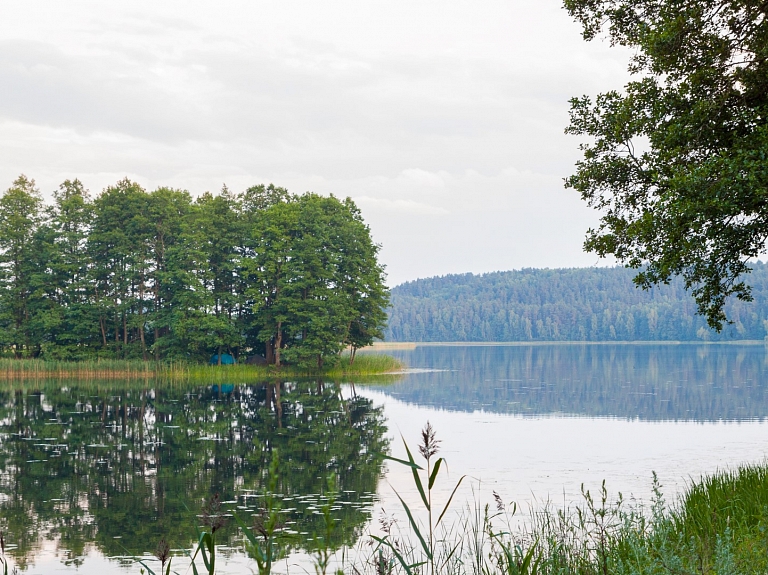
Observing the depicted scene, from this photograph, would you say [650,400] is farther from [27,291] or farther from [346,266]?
[27,291]

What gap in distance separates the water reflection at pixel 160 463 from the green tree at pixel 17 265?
24848 millimetres

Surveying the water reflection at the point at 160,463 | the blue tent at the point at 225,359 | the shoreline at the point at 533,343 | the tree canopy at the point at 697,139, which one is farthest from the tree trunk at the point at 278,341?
the shoreline at the point at 533,343

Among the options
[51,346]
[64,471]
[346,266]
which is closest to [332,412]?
[64,471]

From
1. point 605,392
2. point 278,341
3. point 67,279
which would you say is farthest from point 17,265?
point 605,392

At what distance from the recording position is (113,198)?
2489 inches

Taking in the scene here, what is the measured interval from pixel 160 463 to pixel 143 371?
34331mm

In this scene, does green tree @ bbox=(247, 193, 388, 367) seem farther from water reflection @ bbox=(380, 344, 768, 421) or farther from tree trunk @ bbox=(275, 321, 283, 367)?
water reflection @ bbox=(380, 344, 768, 421)

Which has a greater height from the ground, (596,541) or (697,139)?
(697,139)

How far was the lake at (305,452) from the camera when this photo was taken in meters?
14.3

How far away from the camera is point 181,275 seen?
190 feet

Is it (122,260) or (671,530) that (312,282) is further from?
(671,530)

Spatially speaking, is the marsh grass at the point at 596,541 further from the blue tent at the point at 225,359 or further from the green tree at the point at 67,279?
the green tree at the point at 67,279

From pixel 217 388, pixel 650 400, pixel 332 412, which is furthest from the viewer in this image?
pixel 217 388

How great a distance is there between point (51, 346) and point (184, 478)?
45.9 meters
